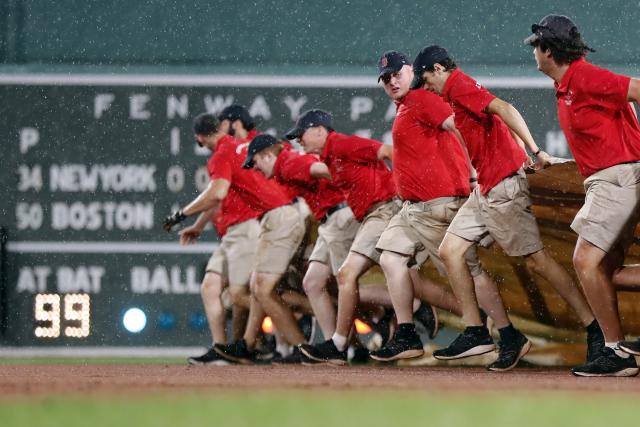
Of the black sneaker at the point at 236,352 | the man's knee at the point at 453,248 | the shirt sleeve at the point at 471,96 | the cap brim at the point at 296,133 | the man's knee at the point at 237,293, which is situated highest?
the shirt sleeve at the point at 471,96

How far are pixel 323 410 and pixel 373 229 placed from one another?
409 centimetres

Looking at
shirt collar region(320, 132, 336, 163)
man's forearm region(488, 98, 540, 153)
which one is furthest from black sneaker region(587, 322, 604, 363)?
shirt collar region(320, 132, 336, 163)

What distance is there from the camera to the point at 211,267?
11.0 metres

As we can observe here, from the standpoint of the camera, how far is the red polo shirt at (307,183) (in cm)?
1008

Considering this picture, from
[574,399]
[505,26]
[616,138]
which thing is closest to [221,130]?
[505,26]

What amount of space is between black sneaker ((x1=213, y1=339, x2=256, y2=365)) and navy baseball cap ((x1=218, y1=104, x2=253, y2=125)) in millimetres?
1799

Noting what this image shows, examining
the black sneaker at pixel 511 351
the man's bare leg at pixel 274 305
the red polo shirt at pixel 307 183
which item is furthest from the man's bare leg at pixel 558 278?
the man's bare leg at pixel 274 305

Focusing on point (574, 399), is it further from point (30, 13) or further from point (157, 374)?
point (30, 13)

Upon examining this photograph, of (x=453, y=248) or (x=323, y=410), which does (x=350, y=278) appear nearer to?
(x=453, y=248)

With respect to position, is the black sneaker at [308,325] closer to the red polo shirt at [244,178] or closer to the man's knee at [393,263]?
the red polo shirt at [244,178]

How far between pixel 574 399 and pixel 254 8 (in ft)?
22.9

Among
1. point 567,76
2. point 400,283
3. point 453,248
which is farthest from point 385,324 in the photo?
point 567,76

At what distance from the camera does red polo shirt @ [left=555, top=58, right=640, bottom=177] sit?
7.29m

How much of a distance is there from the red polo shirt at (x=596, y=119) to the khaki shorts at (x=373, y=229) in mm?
2229
